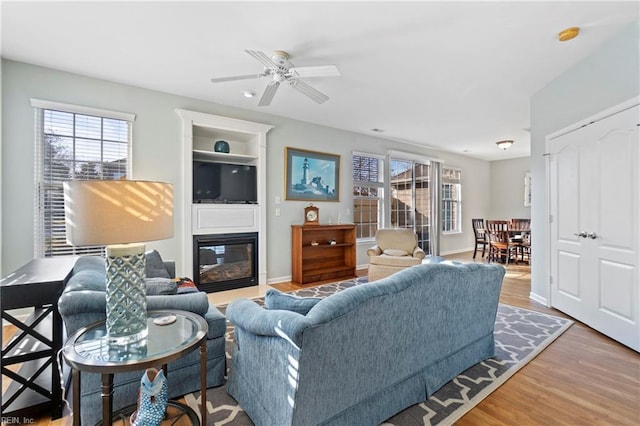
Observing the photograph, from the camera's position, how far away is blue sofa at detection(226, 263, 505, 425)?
1.27m

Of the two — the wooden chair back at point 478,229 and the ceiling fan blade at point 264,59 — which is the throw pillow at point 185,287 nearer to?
the ceiling fan blade at point 264,59

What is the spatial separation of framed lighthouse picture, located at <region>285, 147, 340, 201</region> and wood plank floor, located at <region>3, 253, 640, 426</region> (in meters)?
3.69

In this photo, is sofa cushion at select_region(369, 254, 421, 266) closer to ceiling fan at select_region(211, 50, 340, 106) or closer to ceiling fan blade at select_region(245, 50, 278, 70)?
ceiling fan at select_region(211, 50, 340, 106)

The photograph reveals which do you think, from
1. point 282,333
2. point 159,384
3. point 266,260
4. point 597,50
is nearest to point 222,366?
point 159,384

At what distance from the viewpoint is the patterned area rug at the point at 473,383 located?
165cm

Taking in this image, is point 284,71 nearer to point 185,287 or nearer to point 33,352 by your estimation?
point 185,287

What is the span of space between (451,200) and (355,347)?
754 centimetres

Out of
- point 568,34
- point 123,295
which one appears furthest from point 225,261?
point 568,34

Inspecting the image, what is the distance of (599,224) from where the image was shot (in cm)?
279

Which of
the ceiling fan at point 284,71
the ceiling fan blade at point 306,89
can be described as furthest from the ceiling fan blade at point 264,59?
the ceiling fan blade at point 306,89

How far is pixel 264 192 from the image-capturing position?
4.53 metres

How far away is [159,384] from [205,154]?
11.3ft

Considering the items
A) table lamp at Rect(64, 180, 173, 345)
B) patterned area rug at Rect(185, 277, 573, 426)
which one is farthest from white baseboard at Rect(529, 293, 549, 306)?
table lamp at Rect(64, 180, 173, 345)

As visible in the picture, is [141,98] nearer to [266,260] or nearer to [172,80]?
[172,80]
